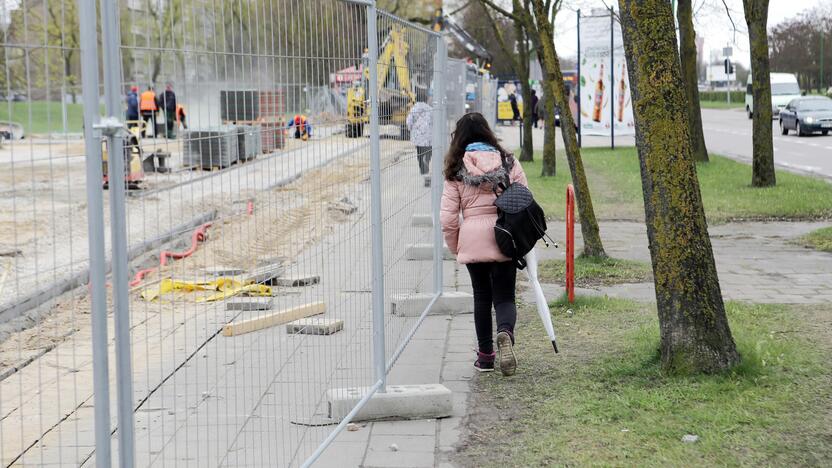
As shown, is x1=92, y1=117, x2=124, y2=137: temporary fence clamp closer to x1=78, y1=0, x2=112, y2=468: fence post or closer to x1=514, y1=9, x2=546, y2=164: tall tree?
x1=78, y1=0, x2=112, y2=468: fence post

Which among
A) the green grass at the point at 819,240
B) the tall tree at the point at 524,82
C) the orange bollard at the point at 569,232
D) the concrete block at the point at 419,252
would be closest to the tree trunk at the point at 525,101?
the tall tree at the point at 524,82

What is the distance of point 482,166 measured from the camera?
6879 millimetres

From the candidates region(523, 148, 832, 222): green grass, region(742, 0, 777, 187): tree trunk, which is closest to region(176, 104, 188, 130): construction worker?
region(523, 148, 832, 222): green grass

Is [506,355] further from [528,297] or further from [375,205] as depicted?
[528,297]

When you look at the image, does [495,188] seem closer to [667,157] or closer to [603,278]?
[667,157]

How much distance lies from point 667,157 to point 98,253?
156 inches

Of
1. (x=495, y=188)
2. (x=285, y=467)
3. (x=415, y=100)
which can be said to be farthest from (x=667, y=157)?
(x=285, y=467)

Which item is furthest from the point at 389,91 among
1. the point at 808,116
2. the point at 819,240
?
the point at 808,116

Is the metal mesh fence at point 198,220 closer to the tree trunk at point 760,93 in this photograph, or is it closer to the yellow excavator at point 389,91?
the yellow excavator at point 389,91

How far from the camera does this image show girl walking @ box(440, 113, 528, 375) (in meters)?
6.79

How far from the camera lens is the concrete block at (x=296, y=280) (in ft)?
15.5

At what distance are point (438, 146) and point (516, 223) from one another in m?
2.71

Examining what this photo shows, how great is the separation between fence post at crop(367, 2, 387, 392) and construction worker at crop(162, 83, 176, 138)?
7.30 ft

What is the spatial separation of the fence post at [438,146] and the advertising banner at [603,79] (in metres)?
23.6
